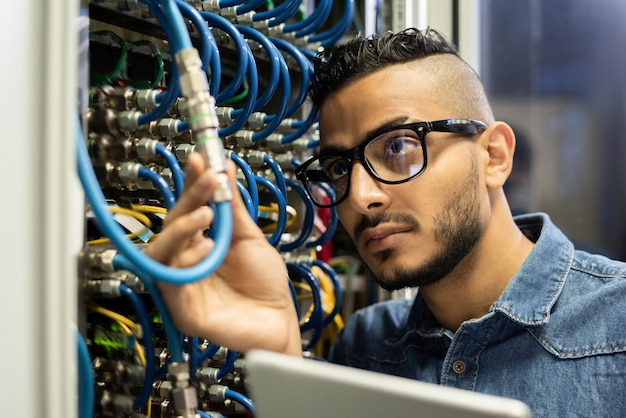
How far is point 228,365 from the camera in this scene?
102cm

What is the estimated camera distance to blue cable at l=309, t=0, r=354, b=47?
1293mm

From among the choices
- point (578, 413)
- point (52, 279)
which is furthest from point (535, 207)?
point (52, 279)

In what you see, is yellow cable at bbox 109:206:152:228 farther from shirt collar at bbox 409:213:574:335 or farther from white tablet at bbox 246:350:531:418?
shirt collar at bbox 409:213:574:335

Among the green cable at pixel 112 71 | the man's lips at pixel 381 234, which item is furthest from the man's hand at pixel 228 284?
the man's lips at pixel 381 234

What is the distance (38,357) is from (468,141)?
2.84 feet

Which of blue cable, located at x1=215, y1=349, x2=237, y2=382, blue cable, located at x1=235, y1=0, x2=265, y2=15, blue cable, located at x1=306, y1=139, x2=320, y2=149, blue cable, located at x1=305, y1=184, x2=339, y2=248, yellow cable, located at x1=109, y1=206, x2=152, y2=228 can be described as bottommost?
blue cable, located at x1=215, y1=349, x2=237, y2=382

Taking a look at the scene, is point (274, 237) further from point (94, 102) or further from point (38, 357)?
point (38, 357)

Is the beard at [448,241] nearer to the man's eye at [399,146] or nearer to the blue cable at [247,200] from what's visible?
the man's eye at [399,146]

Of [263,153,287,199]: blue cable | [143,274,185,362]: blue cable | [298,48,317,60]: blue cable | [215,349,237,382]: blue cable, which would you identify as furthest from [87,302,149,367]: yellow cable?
[298,48,317,60]: blue cable

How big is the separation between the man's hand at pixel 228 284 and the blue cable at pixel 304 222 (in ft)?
1.39

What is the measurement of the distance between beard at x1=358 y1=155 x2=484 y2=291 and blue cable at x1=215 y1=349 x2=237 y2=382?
33cm

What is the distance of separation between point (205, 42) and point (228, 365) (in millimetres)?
526

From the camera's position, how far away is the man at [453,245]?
1040 millimetres

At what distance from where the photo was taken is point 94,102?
2.50 ft
